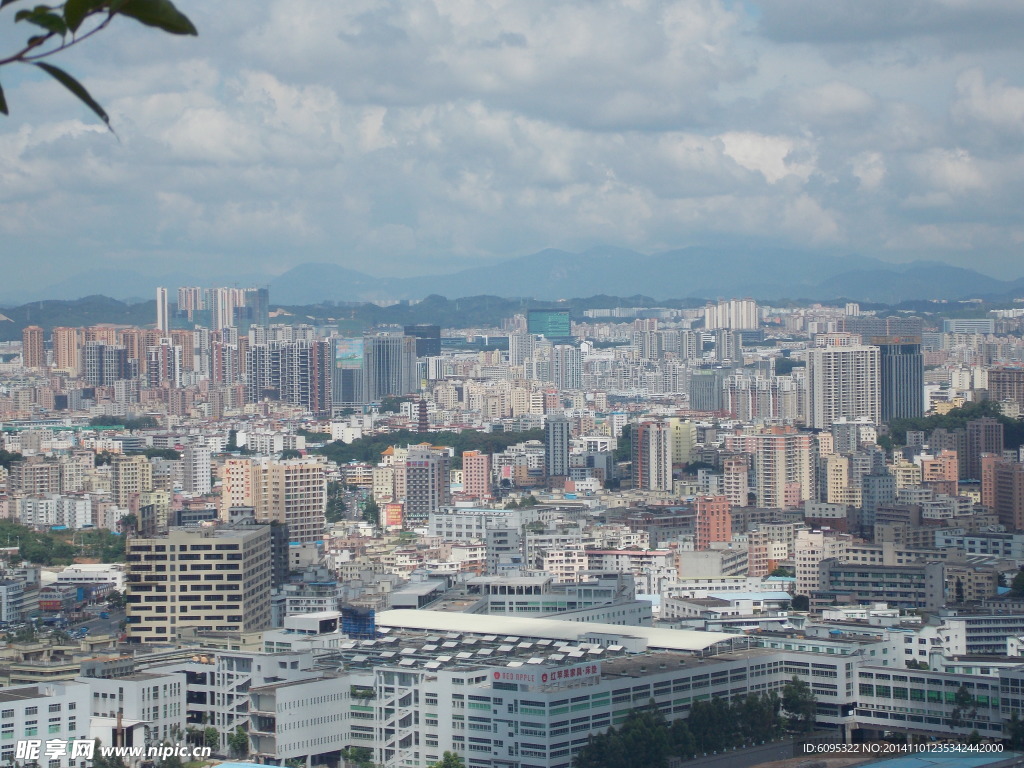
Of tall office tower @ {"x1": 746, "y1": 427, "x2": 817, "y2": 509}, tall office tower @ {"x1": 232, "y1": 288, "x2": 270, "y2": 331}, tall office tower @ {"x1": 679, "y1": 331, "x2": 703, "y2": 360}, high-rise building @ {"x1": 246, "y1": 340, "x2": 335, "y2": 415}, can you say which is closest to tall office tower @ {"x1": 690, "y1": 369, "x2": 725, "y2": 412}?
high-rise building @ {"x1": 246, "y1": 340, "x2": 335, "y2": 415}

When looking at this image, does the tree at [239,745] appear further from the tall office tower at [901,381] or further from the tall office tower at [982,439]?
the tall office tower at [901,381]

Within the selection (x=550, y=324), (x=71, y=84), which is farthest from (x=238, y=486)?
(x=550, y=324)

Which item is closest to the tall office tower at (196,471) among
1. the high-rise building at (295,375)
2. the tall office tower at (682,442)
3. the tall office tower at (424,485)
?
the tall office tower at (424,485)

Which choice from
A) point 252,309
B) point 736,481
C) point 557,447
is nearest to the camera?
point 736,481

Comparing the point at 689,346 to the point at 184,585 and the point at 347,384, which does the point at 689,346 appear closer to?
the point at 347,384

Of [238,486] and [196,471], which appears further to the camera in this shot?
[196,471]

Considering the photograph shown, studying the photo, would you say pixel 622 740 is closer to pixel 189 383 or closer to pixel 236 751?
pixel 236 751

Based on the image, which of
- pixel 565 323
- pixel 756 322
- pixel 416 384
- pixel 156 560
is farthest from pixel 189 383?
pixel 156 560
